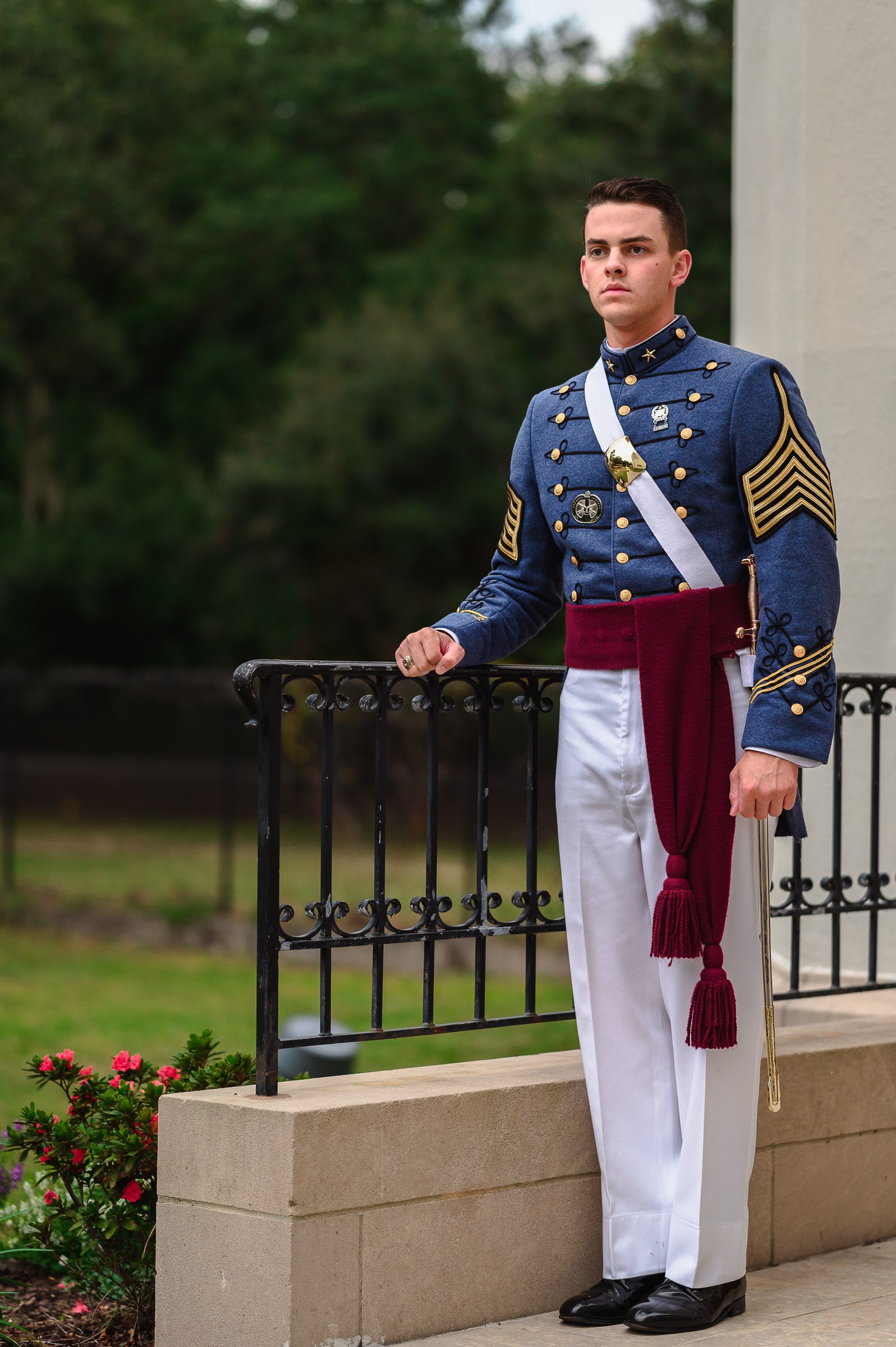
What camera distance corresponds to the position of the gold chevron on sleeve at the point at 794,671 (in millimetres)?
3463

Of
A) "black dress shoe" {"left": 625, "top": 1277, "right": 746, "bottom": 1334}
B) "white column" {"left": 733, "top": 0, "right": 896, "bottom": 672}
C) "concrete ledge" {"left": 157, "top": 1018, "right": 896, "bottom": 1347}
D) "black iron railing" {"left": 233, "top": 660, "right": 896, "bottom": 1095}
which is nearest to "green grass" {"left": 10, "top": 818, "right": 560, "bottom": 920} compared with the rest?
"white column" {"left": 733, "top": 0, "right": 896, "bottom": 672}

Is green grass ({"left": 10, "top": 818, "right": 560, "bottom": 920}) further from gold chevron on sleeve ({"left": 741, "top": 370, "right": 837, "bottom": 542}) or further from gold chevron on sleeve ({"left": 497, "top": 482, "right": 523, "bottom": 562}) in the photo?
gold chevron on sleeve ({"left": 741, "top": 370, "right": 837, "bottom": 542})

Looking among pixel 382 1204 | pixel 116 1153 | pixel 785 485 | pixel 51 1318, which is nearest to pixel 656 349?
pixel 785 485

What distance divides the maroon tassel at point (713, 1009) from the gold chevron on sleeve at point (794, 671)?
53 centimetres

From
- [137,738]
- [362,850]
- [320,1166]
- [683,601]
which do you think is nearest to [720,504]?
[683,601]

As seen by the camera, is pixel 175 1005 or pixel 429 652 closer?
pixel 429 652

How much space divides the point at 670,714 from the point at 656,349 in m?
0.77

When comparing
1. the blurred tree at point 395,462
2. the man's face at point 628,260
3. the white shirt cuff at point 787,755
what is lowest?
the white shirt cuff at point 787,755

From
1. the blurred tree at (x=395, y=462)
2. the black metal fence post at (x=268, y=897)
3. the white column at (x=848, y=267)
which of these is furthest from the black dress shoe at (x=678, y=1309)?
the blurred tree at (x=395, y=462)

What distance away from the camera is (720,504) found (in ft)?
11.9

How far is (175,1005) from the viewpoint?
39.2 feet

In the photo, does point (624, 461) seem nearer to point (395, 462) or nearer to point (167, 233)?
point (395, 462)

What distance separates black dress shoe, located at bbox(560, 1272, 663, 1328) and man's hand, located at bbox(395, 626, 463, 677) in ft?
4.39

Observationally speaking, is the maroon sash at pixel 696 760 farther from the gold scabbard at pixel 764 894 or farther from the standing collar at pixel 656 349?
the standing collar at pixel 656 349
